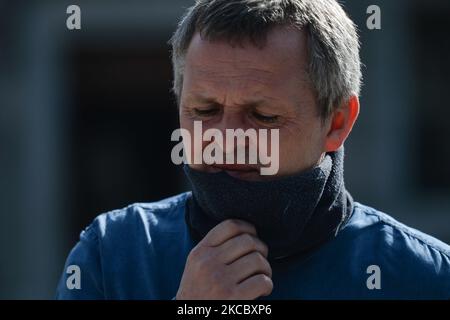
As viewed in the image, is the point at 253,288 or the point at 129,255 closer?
the point at 253,288

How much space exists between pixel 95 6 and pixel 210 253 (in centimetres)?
501

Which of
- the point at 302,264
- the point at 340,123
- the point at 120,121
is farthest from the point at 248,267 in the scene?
the point at 120,121

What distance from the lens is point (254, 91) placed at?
2250 millimetres

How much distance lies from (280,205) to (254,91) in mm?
279

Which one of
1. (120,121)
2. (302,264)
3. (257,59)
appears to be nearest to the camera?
(257,59)

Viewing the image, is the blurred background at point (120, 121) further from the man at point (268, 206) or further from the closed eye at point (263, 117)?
the closed eye at point (263, 117)

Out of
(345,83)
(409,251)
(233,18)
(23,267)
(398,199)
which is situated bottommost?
(23,267)

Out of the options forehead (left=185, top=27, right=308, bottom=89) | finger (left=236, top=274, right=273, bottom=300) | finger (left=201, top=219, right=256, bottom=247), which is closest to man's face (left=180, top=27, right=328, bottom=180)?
forehead (left=185, top=27, right=308, bottom=89)

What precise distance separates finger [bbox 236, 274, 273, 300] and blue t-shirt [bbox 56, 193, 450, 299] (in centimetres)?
24

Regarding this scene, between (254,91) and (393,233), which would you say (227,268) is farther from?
(393,233)

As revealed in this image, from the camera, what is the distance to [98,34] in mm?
7047

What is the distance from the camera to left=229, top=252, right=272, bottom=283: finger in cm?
216
